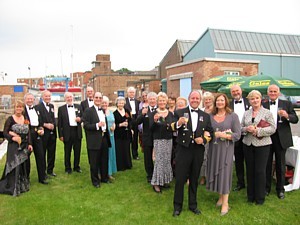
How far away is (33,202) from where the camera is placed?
16.3 ft

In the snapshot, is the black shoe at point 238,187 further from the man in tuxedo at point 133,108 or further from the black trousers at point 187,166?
the man in tuxedo at point 133,108

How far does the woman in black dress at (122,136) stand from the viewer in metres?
6.65

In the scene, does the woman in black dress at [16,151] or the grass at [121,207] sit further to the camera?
the woman in black dress at [16,151]

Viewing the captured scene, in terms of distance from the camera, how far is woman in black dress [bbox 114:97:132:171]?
665 centimetres

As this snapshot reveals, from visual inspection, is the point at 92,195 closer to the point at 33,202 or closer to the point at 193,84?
the point at 33,202

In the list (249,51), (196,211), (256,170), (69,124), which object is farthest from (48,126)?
(249,51)

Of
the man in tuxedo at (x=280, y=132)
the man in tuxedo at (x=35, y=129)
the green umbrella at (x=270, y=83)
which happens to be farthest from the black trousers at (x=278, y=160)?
the man in tuxedo at (x=35, y=129)

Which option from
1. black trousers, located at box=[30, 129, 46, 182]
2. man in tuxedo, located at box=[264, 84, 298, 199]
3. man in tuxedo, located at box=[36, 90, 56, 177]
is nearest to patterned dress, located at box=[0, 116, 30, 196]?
black trousers, located at box=[30, 129, 46, 182]

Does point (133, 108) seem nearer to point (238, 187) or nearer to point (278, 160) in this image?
point (238, 187)

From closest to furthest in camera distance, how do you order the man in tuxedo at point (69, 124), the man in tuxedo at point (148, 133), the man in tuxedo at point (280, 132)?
the man in tuxedo at point (280, 132) → the man in tuxedo at point (148, 133) → the man in tuxedo at point (69, 124)

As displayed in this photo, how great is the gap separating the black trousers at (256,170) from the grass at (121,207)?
19 cm

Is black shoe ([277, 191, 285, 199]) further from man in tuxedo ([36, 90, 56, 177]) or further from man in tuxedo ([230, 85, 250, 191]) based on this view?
man in tuxedo ([36, 90, 56, 177])

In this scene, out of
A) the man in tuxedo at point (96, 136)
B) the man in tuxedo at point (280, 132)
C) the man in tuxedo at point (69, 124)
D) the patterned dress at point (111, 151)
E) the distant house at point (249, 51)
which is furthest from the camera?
the distant house at point (249, 51)

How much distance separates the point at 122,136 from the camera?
6852 millimetres
